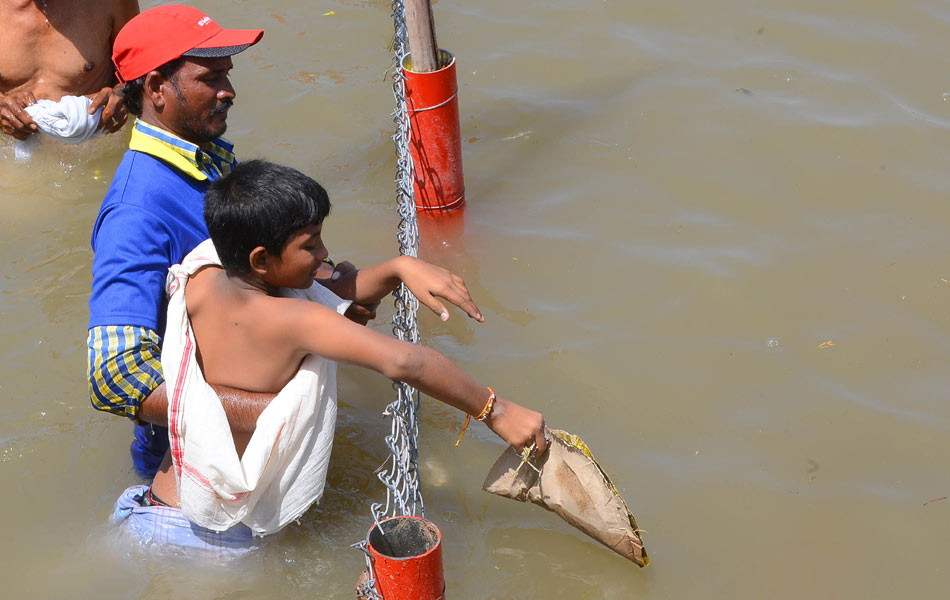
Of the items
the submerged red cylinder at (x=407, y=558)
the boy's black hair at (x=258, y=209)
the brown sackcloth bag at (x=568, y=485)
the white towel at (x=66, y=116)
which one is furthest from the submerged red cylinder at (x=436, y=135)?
the submerged red cylinder at (x=407, y=558)

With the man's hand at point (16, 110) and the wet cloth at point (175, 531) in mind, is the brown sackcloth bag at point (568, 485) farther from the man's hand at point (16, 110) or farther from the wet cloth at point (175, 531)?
the man's hand at point (16, 110)

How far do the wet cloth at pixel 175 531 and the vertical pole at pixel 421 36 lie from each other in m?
2.35

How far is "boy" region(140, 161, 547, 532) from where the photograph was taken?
246cm

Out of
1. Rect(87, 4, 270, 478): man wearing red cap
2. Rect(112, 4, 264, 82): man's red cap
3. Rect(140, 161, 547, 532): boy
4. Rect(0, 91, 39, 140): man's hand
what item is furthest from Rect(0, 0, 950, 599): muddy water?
Rect(112, 4, 264, 82): man's red cap

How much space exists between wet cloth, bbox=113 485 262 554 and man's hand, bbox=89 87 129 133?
93.8 inches

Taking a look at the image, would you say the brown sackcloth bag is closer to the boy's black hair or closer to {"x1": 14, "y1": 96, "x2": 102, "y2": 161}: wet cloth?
the boy's black hair

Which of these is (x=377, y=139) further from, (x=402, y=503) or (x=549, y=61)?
(x=402, y=503)

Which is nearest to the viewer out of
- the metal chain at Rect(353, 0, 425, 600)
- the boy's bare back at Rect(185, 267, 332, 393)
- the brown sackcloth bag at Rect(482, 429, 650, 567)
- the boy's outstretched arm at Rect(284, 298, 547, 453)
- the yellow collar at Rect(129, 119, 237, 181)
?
the metal chain at Rect(353, 0, 425, 600)

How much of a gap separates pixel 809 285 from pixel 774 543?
149cm

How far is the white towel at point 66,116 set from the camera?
15.3 feet

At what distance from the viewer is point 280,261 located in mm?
2545

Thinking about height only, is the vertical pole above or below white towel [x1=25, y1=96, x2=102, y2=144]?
above

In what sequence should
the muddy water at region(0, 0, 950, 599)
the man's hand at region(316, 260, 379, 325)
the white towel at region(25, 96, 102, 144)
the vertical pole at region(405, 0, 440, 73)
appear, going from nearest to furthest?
the man's hand at region(316, 260, 379, 325)
the muddy water at region(0, 0, 950, 599)
the vertical pole at region(405, 0, 440, 73)
the white towel at region(25, 96, 102, 144)

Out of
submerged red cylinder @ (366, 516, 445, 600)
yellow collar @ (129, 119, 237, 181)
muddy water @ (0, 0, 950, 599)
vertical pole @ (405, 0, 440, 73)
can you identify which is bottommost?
muddy water @ (0, 0, 950, 599)
